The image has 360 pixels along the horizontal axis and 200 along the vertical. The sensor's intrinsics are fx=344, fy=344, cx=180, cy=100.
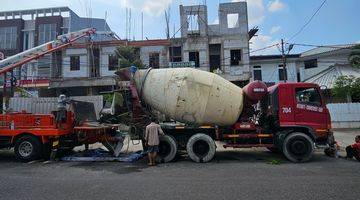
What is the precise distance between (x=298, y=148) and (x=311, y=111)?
4.63 ft

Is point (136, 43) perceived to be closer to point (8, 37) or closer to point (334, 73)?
point (334, 73)

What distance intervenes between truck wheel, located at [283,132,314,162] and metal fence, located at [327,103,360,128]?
1493 cm

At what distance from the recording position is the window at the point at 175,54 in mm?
34000

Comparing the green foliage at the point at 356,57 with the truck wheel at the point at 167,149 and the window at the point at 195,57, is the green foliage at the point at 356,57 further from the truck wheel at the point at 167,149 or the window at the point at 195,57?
the truck wheel at the point at 167,149

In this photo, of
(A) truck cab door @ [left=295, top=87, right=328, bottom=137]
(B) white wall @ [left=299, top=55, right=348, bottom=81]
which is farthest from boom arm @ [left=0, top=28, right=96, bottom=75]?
(B) white wall @ [left=299, top=55, right=348, bottom=81]

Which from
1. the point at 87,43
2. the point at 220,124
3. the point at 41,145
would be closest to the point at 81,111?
the point at 41,145

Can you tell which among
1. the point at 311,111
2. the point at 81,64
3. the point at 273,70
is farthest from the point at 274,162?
the point at 273,70

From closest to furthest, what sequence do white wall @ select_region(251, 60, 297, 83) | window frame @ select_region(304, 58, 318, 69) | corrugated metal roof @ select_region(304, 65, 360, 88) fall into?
1. corrugated metal roof @ select_region(304, 65, 360, 88)
2. window frame @ select_region(304, 58, 318, 69)
3. white wall @ select_region(251, 60, 297, 83)

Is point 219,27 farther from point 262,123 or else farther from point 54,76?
point 262,123

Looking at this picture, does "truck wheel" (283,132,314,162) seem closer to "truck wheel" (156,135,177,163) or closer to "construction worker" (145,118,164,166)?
"truck wheel" (156,135,177,163)

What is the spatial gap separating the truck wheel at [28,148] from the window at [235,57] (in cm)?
2386

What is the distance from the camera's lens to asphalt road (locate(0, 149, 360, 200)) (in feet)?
23.5

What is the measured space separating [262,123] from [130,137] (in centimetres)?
496

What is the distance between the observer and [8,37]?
5003 centimetres
